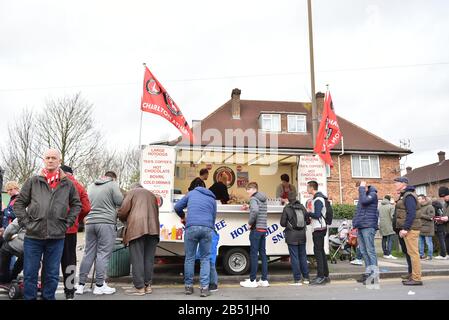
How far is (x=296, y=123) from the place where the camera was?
95.0ft

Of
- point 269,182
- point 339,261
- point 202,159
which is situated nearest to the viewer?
point 339,261

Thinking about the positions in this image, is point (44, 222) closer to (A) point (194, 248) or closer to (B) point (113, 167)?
(A) point (194, 248)

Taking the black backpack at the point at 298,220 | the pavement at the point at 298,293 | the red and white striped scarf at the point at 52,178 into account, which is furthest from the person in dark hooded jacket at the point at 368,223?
the red and white striped scarf at the point at 52,178

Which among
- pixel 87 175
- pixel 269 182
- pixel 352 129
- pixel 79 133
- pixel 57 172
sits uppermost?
pixel 352 129

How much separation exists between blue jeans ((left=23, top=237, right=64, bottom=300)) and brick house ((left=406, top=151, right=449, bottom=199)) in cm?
4677

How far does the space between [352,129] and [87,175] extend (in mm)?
20116

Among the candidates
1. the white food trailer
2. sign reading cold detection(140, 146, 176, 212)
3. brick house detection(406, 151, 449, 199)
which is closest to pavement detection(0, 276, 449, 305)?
the white food trailer

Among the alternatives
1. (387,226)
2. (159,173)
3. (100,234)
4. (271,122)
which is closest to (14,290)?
(100,234)

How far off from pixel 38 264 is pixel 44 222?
604 millimetres

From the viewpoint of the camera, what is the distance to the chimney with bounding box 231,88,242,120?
→ 96.4 feet

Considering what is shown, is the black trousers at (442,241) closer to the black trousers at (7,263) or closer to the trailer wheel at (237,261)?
the trailer wheel at (237,261)
